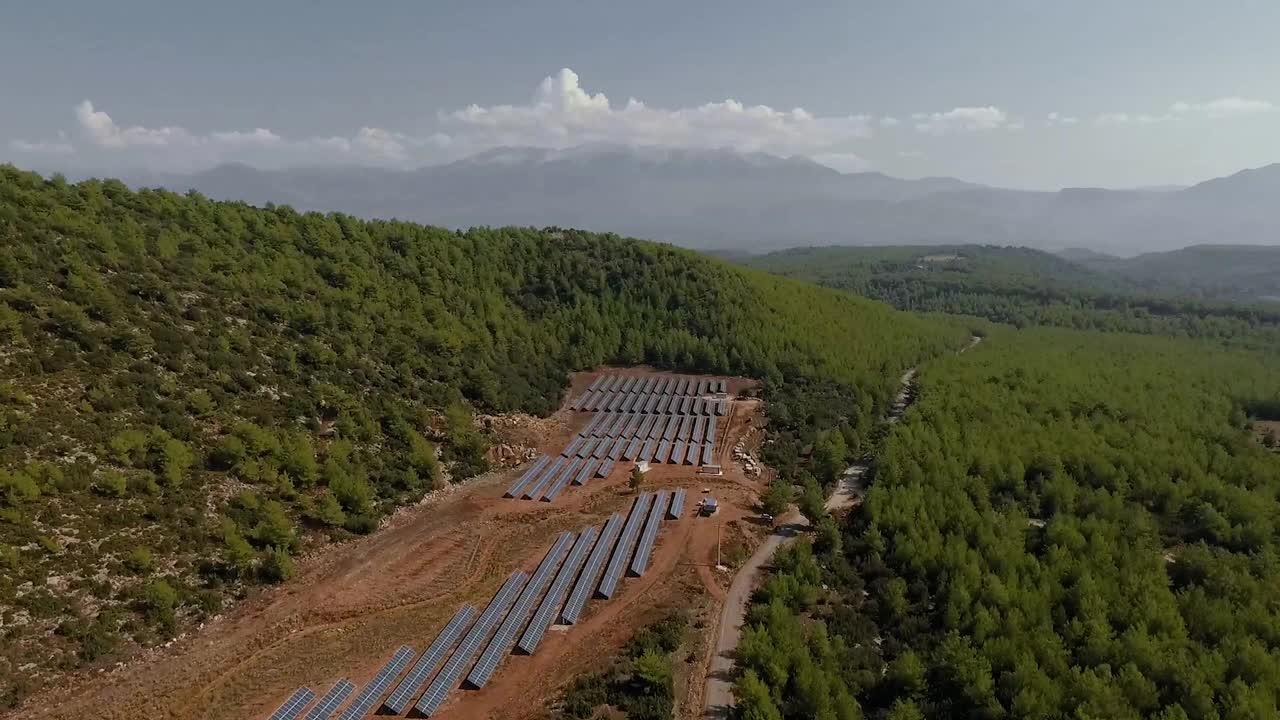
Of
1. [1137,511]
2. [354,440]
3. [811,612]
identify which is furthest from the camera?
[354,440]

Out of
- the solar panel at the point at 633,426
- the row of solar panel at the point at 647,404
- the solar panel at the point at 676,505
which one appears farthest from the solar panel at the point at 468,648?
the row of solar panel at the point at 647,404

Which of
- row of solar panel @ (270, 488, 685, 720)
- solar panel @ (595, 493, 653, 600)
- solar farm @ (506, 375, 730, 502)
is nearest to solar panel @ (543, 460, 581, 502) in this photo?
solar farm @ (506, 375, 730, 502)

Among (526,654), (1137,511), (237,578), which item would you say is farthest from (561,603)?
(1137,511)

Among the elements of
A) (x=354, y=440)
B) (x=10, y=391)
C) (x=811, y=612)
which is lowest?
(x=811, y=612)

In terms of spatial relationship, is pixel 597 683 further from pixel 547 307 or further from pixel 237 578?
pixel 547 307

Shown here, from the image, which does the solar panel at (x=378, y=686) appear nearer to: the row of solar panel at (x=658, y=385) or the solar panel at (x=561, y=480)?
the solar panel at (x=561, y=480)

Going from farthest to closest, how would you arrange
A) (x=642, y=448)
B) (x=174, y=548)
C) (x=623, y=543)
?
(x=642, y=448) → (x=623, y=543) → (x=174, y=548)

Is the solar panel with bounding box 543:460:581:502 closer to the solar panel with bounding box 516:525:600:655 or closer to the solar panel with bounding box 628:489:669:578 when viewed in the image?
the solar panel with bounding box 516:525:600:655
